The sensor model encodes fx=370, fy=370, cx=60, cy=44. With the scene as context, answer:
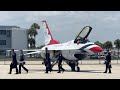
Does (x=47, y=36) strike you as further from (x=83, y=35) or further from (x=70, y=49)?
(x=83, y=35)

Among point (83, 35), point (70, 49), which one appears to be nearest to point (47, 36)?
point (70, 49)

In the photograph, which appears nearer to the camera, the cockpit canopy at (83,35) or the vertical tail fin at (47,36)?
the cockpit canopy at (83,35)

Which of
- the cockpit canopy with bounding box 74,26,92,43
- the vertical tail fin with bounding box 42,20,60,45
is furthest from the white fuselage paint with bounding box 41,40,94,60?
the vertical tail fin with bounding box 42,20,60,45

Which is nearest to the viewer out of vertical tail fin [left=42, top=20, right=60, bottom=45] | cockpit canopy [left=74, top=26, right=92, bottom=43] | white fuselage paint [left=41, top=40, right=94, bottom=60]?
cockpit canopy [left=74, top=26, right=92, bottom=43]

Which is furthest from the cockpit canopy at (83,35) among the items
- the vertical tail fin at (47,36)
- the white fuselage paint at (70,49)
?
the vertical tail fin at (47,36)

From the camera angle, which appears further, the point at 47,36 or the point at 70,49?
the point at 47,36

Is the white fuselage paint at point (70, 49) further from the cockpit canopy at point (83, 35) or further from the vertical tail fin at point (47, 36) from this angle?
the vertical tail fin at point (47, 36)

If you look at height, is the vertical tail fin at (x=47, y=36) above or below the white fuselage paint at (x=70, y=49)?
above

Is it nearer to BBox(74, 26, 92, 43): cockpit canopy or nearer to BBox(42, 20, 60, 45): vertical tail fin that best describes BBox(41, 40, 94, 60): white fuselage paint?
BBox(74, 26, 92, 43): cockpit canopy

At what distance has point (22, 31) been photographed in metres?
121
